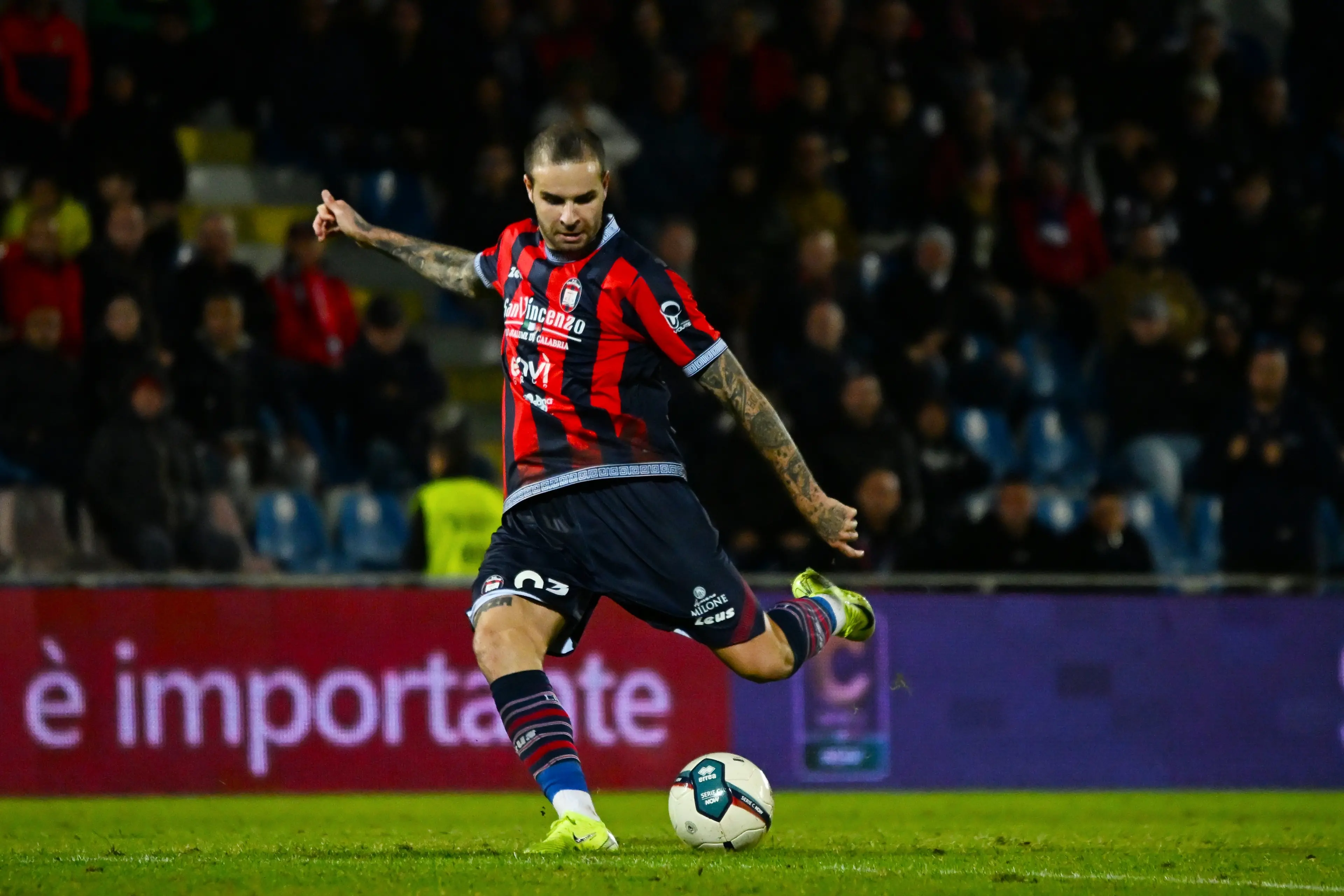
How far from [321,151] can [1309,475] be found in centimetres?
728

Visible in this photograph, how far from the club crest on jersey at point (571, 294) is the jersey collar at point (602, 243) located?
0.07m

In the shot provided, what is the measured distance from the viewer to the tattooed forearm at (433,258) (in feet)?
23.8

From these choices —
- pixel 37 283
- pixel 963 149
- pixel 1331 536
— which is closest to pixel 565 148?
pixel 37 283

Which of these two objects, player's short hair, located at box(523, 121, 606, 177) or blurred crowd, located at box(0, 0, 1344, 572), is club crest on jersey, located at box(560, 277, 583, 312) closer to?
player's short hair, located at box(523, 121, 606, 177)

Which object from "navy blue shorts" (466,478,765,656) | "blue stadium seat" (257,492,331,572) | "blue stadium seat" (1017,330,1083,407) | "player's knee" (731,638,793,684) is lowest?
"player's knee" (731,638,793,684)

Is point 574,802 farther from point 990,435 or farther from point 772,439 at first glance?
point 990,435

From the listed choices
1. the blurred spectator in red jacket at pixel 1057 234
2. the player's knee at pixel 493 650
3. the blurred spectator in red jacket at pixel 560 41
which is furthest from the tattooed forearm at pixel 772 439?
the blurred spectator in red jacket at pixel 1057 234

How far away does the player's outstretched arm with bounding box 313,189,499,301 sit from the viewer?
7.27 meters

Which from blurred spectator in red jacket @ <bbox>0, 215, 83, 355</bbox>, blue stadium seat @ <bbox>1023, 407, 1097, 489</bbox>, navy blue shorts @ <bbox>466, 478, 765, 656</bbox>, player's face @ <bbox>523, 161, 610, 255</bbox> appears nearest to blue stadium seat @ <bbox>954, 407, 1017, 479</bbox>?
blue stadium seat @ <bbox>1023, 407, 1097, 489</bbox>

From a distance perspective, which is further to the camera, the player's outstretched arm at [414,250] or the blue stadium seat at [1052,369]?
the blue stadium seat at [1052,369]

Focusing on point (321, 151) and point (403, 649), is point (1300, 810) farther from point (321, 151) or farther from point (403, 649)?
point (321, 151)

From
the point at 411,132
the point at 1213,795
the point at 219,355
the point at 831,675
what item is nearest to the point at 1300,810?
the point at 1213,795

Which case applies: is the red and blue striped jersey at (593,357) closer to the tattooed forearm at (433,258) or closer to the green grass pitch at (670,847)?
the tattooed forearm at (433,258)

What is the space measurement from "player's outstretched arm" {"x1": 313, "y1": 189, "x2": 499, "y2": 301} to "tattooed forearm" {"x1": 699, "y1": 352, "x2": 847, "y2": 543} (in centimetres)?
93
